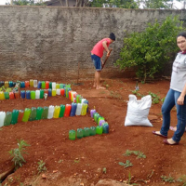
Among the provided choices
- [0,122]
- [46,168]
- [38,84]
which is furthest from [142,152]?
[38,84]

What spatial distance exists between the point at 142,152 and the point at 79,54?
488 centimetres

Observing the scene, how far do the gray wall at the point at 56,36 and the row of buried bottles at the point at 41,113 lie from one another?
318cm

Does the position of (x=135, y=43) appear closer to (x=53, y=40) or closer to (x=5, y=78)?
(x=53, y=40)

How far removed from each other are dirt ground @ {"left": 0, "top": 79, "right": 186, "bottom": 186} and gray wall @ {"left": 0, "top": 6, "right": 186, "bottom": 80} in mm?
2750

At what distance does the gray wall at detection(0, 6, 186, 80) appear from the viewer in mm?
6805

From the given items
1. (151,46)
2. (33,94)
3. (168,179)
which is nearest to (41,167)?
(168,179)

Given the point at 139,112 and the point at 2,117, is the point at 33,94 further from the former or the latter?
the point at 139,112

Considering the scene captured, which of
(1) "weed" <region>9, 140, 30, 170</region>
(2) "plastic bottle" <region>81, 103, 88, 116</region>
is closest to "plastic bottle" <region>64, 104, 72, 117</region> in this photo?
Result: (2) "plastic bottle" <region>81, 103, 88, 116</region>

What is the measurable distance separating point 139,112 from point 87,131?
938 mm

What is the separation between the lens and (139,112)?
376 cm

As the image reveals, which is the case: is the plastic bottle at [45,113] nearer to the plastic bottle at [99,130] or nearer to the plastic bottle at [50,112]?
the plastic bottle at [50,112]

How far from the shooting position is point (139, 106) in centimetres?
380

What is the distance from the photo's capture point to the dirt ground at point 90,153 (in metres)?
2.62

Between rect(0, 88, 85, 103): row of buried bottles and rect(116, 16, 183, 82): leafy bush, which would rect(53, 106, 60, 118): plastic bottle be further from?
rect(116, 16, 183, 82): leafy bush
